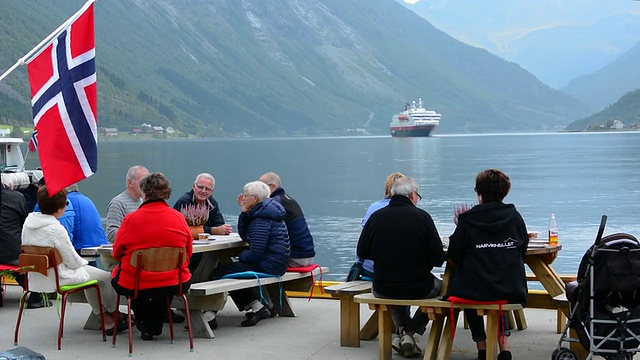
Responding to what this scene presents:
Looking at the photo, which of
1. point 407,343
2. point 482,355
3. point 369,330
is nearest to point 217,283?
point 369,330

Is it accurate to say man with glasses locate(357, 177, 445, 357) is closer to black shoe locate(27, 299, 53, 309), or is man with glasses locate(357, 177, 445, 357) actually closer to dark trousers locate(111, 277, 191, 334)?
dark trousers locate(111, 277, 191, 334)

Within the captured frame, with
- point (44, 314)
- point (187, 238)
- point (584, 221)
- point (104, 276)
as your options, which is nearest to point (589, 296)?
point (187, 238)

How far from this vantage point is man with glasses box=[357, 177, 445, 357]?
648 centimetres

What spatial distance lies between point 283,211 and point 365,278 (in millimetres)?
846

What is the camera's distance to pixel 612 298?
5.79 metres

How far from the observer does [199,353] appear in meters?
6.86

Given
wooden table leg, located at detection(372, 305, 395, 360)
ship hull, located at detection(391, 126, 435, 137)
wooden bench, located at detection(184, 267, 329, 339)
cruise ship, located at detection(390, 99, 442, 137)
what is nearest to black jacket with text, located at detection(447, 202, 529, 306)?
wooden table leg, located at detection(372, 305, 395, 360)

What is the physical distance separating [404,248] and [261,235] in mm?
1618

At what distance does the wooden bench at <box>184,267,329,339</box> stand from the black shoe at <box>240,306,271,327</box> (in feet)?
0.58

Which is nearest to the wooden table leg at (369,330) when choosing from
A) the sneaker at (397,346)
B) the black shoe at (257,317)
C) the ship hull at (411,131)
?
the sneaker at (397,346)

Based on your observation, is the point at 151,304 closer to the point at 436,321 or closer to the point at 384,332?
the point at 384,332

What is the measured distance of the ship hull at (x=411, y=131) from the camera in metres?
Result: 192

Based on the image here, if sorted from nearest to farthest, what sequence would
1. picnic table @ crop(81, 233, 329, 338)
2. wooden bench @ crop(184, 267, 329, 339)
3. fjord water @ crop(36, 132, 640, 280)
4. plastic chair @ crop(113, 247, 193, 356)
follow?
plastic chair @ crop(113, 247, 193, 356)
wooden bench @ crop(184, 267, 329, 339)
picnic table @ crop(81, 233, 329, 338)
fjord water @ crop(36, 132, 640, 280)

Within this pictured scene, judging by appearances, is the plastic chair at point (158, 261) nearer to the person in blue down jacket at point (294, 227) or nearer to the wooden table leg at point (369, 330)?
the wooden table leg at point (369, 330)
